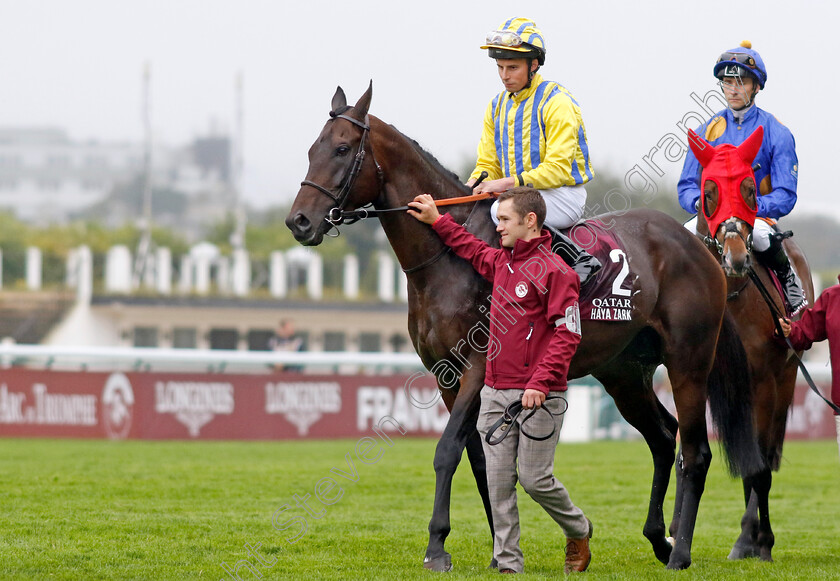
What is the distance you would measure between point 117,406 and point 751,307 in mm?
9039

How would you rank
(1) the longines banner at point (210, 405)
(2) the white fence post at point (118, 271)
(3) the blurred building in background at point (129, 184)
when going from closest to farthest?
(1) the longines banner at point (210, 405), (2) the white fence post at point (118, 271), (3) the blurred building in background at point (129, 184)

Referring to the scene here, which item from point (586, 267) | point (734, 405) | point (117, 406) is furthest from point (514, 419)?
point (117, 406)

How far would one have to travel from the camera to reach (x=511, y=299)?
4.43 m

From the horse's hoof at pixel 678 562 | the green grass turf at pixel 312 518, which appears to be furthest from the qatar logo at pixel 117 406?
the horse's hoof at pixel 678 562

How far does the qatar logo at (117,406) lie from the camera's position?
12766 millimetres

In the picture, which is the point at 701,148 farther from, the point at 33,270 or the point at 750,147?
the point at 33,270

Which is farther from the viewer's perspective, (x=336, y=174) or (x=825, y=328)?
(x=825, y=328)

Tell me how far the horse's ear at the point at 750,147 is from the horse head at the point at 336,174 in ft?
6.27

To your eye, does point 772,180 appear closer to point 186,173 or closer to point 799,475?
point 799,475

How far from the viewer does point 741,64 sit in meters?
5.88

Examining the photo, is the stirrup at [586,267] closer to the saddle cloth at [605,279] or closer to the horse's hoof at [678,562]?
the saddle cloth at [605,279]

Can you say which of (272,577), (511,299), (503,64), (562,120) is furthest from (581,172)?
(272,577)

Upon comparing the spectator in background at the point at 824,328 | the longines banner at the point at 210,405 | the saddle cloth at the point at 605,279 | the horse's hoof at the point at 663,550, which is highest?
the saddle cloth at the point at 605,279

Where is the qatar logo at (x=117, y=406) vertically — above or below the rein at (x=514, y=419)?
below
